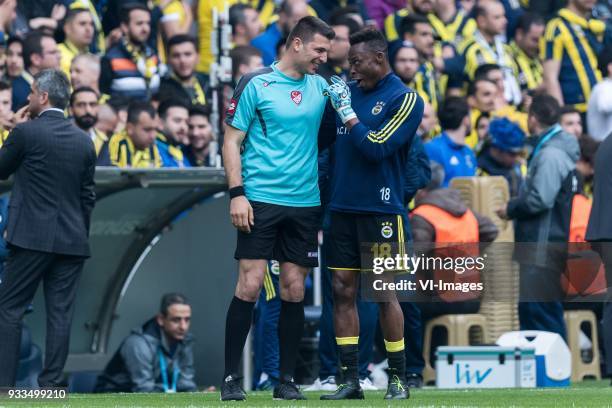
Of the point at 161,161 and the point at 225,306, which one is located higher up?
the point at 161,161

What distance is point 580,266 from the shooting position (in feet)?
41.6

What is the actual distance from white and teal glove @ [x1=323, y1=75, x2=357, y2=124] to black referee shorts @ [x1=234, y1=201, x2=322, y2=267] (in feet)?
1.98

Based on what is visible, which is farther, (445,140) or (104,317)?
(445,140)

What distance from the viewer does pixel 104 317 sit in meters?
13.7

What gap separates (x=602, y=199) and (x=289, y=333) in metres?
2.13

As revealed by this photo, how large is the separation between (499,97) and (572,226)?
4098 millimetres

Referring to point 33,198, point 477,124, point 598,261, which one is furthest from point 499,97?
point 33,198

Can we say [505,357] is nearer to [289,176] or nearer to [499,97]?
[289,176]

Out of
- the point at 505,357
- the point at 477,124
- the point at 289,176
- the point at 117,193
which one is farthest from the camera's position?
the point at 477,124

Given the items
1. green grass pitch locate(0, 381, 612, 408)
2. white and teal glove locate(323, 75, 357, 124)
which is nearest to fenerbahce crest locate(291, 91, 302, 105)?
white and teal glove locate(323, 75, 357, 124)

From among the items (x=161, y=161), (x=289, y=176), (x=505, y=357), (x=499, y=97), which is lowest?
(x=505, y=357)

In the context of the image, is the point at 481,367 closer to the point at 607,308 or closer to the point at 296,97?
the point at 607,308

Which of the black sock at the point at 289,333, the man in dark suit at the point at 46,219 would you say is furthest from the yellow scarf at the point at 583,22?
the black sock at the point at 289,333

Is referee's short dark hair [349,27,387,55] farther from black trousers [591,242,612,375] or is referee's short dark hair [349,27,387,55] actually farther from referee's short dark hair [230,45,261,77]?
referee's short dark hair [230,45,261,77]
